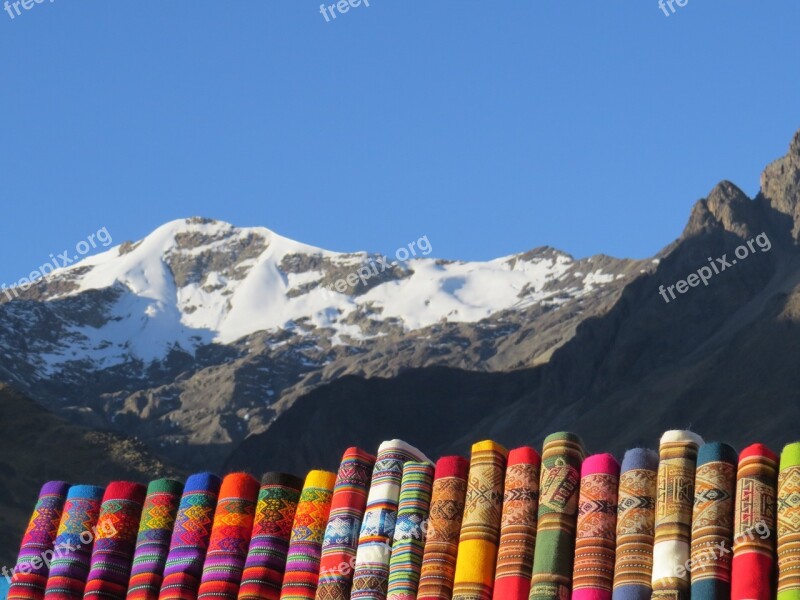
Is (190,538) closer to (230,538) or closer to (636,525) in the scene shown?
(230,538)

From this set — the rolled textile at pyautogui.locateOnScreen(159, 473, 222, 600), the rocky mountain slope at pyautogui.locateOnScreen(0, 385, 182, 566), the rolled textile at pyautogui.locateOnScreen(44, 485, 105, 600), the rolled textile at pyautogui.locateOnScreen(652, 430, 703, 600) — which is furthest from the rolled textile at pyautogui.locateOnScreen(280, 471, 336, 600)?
the rocky mountain slope at pyautogui.locateOnScreen(0, 385, 182, 566)

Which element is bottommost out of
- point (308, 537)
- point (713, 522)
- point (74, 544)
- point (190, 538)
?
point (713, 522)

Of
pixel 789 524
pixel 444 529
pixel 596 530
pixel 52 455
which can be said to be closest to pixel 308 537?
pixel 444 529

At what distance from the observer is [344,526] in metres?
11.6

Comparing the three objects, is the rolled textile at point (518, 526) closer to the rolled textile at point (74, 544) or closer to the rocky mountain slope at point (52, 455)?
the rolled textile at point (74, 544)

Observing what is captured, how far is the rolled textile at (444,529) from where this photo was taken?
11.0 m

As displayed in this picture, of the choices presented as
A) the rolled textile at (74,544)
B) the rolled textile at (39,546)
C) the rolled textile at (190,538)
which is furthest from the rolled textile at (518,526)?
the rolled textile at (39,546)

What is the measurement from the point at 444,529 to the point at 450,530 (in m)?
0.04

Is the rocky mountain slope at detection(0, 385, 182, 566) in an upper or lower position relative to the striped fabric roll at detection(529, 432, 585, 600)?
upper

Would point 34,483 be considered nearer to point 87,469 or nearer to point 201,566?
point 87,469

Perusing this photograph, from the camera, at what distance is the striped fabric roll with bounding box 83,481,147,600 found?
40.2 feet

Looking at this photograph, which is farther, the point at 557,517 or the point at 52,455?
the point at 52,455

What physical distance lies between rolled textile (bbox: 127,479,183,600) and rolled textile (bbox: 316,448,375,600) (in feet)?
4.68

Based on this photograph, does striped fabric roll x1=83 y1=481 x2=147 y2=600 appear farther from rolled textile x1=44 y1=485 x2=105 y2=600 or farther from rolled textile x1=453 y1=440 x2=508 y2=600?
rolled textile x1=453 y1=440 x2=508 y2=600
